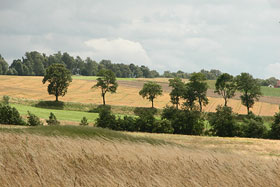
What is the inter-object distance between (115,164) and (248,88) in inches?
3417

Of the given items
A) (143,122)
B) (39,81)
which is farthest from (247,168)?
(39,81)

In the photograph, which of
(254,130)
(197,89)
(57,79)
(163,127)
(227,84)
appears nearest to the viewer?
(163,127)

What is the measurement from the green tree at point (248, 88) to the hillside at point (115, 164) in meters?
81.7

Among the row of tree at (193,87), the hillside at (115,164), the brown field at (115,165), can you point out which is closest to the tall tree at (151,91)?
the row of tree at (193,87)

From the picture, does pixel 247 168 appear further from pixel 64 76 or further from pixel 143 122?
pixel 64 76

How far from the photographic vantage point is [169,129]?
122 feet

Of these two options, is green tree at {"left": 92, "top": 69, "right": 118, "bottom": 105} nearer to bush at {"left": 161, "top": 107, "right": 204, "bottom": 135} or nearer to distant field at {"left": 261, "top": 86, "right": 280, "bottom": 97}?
bush at {"left": 161, "top": 107, "right": 204, "bottom": 135}

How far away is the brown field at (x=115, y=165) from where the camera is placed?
8000mm

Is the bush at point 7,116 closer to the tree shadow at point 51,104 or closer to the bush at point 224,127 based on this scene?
the bush at point 224,127

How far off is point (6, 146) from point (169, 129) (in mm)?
29362

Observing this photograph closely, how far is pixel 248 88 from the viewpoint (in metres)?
89.6

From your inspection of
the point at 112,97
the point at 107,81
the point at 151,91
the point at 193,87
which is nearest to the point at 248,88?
the point at 193,87

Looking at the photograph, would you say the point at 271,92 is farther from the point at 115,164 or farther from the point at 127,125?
the point at 115,164

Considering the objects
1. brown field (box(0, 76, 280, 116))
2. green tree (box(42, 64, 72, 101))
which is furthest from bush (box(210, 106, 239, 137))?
green tree (box(42, 64, 72, 101))
